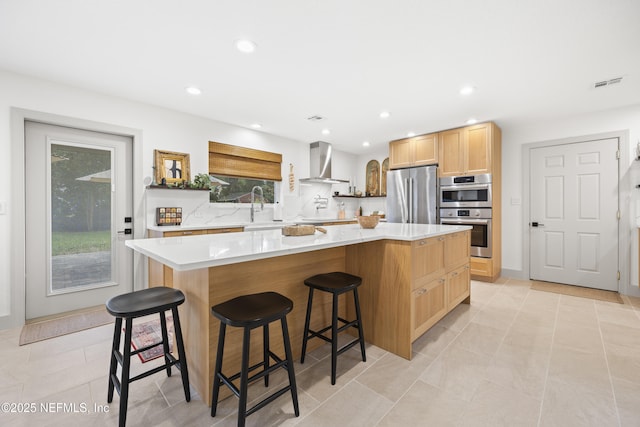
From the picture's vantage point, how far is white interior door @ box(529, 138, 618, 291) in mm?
3670

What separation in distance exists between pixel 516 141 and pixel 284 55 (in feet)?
13.0

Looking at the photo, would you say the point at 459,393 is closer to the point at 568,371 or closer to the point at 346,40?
the point at 568,371

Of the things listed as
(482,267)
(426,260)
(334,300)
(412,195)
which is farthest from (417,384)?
(412,195)

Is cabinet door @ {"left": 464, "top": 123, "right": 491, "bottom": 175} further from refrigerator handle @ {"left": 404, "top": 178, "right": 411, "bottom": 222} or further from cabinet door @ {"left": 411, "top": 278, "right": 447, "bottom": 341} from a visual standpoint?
cabinet door @ {"left": 411, "top": 278, "right": 447, "bottom": 341}

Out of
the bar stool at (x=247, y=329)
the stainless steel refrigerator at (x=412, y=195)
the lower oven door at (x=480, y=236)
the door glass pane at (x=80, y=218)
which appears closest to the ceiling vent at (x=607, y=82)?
the lower oven door at (x=480, y=236)

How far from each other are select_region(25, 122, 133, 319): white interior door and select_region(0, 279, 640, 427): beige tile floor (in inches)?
20.6

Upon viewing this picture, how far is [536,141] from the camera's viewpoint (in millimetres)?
4199

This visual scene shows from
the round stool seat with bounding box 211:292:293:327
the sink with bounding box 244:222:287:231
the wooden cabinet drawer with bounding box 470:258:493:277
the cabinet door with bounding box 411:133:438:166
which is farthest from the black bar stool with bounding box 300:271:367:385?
the cabinet door with bounding box 411:133:438:166

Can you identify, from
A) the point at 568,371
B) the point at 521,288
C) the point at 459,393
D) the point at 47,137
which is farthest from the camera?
the point at 521,288

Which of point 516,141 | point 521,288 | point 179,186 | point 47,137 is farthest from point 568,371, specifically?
point 47,137

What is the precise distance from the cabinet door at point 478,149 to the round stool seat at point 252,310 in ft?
12.7

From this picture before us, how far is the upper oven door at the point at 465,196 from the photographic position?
4.12 m

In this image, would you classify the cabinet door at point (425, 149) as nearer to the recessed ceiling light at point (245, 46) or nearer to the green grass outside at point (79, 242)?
the recessed ceiling light at point (245, 46)

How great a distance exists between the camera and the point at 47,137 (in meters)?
2.86
